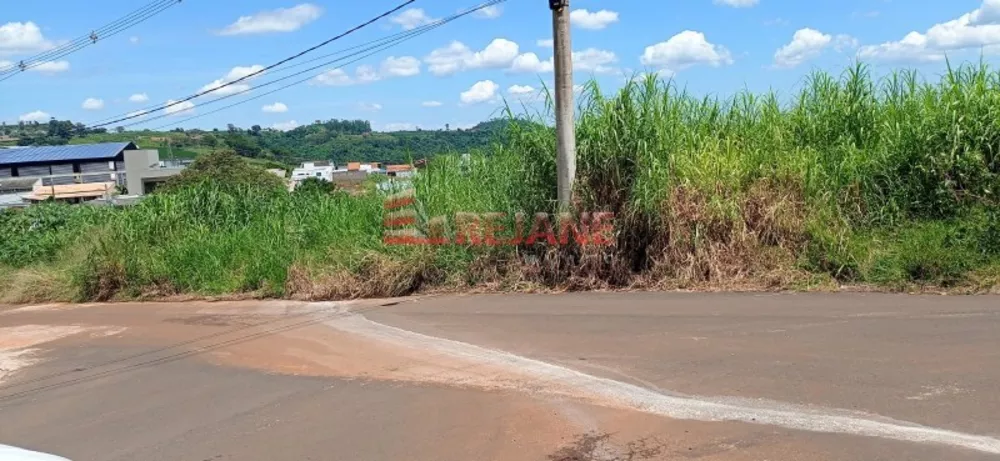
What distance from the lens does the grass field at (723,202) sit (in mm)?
8461

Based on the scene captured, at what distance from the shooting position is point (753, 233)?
897cm

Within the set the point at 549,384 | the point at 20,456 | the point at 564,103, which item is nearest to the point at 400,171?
the point at 564,103

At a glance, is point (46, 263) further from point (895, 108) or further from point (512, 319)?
point (895, 108)

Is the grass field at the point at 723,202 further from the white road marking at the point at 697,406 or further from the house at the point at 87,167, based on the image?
the house at the point at 87,167

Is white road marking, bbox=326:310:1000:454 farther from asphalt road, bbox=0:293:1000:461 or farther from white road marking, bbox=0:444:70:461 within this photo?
white road marking, bbox=0:444:70:461

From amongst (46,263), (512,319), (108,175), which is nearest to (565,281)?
(512,319)

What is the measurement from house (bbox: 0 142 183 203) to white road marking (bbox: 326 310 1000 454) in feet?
226

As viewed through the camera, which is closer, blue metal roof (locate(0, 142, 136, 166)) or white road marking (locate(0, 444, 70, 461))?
white road marking (locate(0, 444, 70, 461))

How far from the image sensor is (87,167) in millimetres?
86500

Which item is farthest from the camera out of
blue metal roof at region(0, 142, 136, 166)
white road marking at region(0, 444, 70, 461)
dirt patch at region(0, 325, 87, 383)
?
blue metal roof at region(0, 142, 136, 166)

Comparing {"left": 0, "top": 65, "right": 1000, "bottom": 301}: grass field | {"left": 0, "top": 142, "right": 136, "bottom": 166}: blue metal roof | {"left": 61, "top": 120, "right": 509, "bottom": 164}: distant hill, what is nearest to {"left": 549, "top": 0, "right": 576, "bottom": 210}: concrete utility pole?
{"left": 0, "top": 65, "right": 1000, "bottom": 301}: grass field

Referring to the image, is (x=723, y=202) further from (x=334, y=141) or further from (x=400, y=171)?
(x=334, y=141)

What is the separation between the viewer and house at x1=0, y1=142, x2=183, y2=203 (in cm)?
6950

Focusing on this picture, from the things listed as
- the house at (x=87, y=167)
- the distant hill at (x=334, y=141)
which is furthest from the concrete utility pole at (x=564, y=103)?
the house at (x=87, y=167)
